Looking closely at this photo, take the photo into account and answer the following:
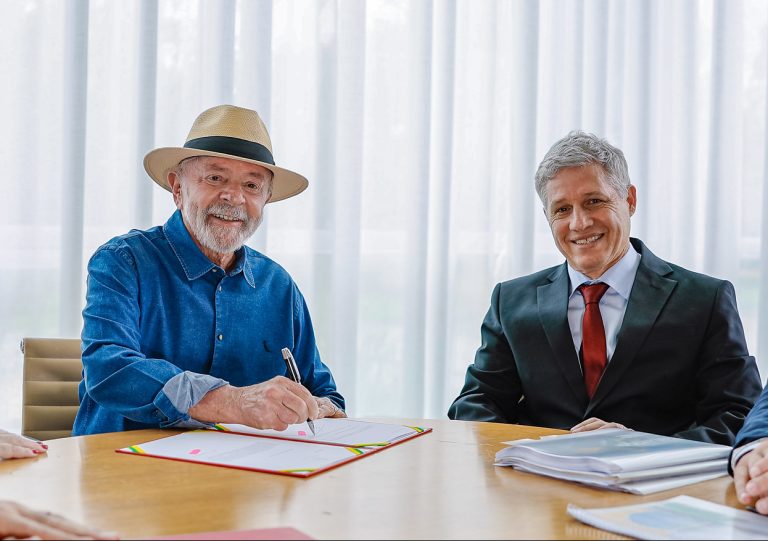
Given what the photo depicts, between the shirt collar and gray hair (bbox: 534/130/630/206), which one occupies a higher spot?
gray hair (bbox: 534/130/630/206)

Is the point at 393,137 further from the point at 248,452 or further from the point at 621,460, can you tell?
the point at 621,460

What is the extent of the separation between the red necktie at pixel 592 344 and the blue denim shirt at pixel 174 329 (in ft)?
2.17

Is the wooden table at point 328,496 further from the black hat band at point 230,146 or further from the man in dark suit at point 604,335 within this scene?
the black hat band at point 230,146

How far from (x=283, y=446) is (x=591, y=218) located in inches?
44.6

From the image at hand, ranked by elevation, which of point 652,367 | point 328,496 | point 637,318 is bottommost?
point 328,496

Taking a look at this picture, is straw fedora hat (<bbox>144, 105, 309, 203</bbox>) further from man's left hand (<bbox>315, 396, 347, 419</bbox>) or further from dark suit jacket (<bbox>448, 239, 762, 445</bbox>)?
dark suit jacket (<bbox>448, 239, 762, 445</bbox>)

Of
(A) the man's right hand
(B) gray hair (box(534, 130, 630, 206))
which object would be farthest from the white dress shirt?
(A) the man's right hand

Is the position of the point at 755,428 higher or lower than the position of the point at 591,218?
lower

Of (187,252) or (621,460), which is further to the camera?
(187,252)

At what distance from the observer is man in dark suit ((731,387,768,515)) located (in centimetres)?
116

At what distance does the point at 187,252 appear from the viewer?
81.7 inches

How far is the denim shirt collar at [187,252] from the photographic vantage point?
6.75 ft

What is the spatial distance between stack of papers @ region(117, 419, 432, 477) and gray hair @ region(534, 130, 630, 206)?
885 mm

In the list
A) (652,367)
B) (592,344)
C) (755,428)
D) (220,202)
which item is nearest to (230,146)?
(220,202)
